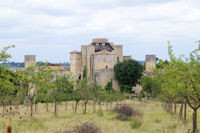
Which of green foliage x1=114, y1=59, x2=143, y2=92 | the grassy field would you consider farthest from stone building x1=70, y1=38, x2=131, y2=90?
the grassy field

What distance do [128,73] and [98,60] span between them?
408 inches

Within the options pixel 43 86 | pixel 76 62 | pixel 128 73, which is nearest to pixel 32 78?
pixel 43 86

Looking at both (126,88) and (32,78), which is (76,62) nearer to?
(126,88)

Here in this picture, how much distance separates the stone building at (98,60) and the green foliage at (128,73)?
237cm

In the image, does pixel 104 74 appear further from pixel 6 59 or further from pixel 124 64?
pixel 6 59

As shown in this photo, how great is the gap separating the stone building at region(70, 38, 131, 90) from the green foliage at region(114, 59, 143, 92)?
7.77 ft

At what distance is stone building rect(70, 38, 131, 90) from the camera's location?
204ft

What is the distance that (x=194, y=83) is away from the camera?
14.2m

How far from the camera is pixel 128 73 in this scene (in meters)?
58.2

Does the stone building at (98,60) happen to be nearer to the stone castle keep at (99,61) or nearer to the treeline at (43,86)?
the stone castle keep at (99,61)

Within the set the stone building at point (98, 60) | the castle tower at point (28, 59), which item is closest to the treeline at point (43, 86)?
the stone building at point (98, 60)

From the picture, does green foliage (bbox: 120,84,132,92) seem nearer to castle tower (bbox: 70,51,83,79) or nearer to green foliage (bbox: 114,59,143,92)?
green foliage (bbox: 114,59,143,92)

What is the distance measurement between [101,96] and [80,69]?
37.9 metres

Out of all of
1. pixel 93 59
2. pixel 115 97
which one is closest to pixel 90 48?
pixel 93 59
